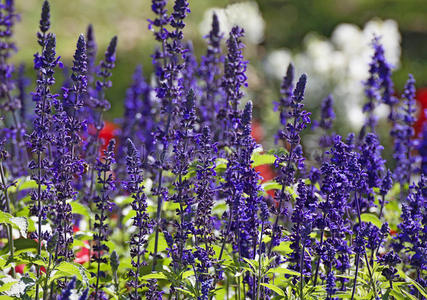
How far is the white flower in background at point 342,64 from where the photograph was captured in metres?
11.8

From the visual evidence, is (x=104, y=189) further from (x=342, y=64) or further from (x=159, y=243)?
(x=342, y=64)

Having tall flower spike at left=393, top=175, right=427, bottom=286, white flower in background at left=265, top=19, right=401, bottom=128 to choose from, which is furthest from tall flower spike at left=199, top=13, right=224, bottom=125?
white flower in background at left=265, top=19, right=401, bottom=128

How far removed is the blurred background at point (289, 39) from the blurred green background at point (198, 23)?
0.03m

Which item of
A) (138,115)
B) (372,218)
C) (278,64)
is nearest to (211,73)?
(138,115)

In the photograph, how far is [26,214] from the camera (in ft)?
13.7

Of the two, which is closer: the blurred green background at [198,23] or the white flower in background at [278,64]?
the white flower in background at [278,64]

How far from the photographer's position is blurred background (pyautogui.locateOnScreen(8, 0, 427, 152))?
471 inches

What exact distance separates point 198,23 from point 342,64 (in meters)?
6.29

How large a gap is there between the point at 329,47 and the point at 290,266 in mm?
9542

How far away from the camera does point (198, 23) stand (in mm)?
17656

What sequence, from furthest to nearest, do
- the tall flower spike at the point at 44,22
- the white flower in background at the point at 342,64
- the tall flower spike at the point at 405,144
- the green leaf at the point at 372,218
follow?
the white flower in background at the point at 342,64, the tall flower spike at the point at 405,144, the green leaf at the point at 372,218, the tall flower spike at the point at 44,22

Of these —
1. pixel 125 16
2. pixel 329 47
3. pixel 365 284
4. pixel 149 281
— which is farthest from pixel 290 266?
pixel 125 16

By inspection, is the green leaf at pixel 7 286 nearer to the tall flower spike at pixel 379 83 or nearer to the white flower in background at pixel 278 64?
the tall flower spike at pixel 379 83

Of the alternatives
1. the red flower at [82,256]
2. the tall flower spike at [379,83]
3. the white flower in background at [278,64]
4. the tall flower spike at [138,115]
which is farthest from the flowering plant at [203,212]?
the white flower in background at [278,64]
